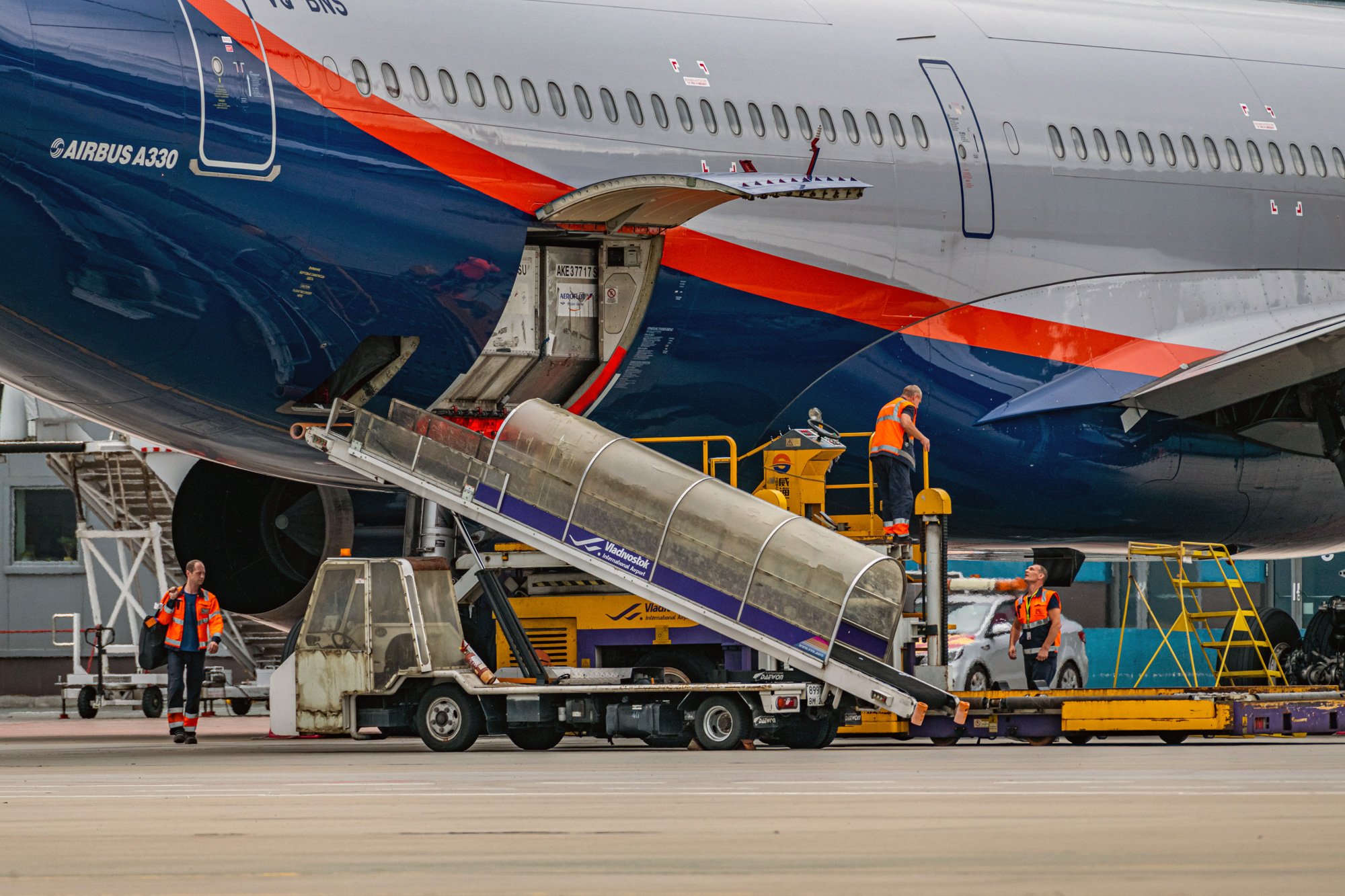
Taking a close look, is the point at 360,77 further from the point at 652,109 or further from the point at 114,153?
the point at 652,109

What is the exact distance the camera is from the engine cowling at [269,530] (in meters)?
16.0

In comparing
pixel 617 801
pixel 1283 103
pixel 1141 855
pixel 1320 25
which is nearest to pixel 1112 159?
pixel 1283 103

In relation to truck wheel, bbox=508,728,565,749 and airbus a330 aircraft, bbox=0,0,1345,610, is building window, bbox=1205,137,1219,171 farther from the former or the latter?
truck wheel, bbox=508,728,565,749

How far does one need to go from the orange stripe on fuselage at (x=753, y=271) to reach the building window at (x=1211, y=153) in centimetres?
157

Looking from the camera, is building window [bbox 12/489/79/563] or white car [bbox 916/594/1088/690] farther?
building window [bbox 12/489/79/563]

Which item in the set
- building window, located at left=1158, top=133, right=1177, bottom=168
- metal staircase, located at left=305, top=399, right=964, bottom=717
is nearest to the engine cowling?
metal staircase, located at left=305, top=399, right=964, bottom=717

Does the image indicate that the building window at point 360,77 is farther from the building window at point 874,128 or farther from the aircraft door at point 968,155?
the aircraft door at point 968,155

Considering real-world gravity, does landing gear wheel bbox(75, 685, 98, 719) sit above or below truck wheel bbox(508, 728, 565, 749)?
below

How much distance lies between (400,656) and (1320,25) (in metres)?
10.6

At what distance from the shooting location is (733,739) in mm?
13156

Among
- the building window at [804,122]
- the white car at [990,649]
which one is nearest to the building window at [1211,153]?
the building window at [804,122]

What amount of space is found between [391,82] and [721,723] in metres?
4.67

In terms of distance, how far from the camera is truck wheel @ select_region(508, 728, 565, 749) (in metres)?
13.7

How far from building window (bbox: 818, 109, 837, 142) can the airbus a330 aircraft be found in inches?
1.7
